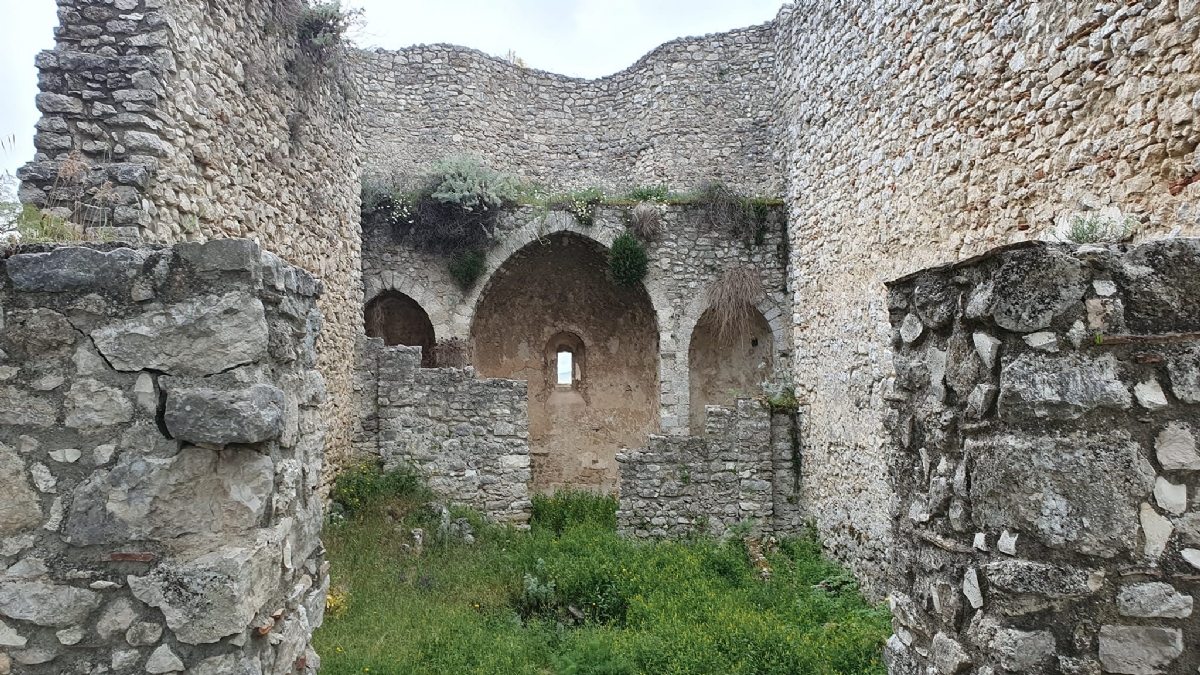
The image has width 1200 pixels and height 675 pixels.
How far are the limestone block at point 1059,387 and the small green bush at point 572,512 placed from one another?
296 inches

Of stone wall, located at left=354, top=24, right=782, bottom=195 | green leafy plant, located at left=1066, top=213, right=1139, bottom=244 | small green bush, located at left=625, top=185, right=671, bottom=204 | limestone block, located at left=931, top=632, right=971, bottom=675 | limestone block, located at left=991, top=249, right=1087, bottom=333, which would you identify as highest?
stone wall, located at left=354, top=24, right=782, bottom=195

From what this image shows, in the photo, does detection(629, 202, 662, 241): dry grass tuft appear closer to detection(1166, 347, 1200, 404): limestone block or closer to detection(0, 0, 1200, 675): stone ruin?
detection(0, 0, 1200, 675): stone ruin

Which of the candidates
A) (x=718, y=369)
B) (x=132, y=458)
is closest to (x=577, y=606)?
(x=132, y=458)

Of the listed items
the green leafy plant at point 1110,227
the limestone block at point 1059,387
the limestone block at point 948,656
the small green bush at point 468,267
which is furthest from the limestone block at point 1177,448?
the small green bush at point 468,267

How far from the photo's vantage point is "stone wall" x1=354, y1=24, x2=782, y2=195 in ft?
43.8

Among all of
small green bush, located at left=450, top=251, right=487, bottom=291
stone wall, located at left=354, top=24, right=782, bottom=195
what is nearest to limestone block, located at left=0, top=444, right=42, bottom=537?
small green bush, located at left=450, top=251, right=487, bottom=291

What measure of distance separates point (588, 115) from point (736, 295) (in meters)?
5.96

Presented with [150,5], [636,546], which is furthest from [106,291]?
[636,546]

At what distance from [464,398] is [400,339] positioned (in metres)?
3.73

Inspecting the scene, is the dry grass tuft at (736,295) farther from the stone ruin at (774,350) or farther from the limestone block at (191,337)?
the limestone block at (191,337)

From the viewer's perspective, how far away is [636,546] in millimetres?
8461

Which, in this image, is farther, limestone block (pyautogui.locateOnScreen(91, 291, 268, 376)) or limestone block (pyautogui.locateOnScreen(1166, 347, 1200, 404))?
limestone block (pyautogui.locateOnScreen(91, 291, 268, 376))

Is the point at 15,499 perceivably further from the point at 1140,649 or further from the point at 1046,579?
the point at 1140,649

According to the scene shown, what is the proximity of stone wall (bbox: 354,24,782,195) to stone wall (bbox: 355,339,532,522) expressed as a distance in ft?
16.6
